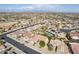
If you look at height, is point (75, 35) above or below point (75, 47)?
above

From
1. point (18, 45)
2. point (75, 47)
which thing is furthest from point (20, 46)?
point (75, 47)

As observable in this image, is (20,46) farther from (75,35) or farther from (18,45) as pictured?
(75,35)

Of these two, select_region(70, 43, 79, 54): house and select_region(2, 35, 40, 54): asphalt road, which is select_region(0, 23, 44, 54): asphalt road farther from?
select_region(70, 43, 79, 54): house

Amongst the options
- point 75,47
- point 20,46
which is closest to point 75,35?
point 75,47

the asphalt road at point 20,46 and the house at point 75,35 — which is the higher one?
the house at point 75,35

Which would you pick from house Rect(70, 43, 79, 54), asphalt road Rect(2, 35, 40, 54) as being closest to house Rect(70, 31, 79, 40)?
house Rect(70, 43, 79, 54)

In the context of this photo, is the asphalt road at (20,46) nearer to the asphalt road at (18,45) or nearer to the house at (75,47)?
the asphalt road at (18,45)

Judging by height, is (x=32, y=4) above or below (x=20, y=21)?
above

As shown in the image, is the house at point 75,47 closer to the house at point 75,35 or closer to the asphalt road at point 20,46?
the house at point 75,35

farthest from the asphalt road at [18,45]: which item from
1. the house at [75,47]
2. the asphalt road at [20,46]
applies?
the house at [75,47]
